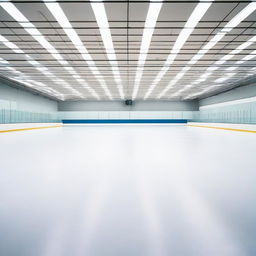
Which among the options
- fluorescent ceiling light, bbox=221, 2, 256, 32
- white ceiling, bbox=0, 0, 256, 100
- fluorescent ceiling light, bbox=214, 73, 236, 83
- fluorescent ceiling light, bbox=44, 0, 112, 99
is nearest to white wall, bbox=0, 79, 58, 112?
white ceiling, bbox=0, 0, 256, 100

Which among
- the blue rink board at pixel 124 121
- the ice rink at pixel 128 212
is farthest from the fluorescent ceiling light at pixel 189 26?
the blue rink board at pixel 124 121

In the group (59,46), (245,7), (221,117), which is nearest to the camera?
(245,7)

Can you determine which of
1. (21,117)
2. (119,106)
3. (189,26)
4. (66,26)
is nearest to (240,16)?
(189,26)

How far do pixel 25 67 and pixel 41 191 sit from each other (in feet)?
54.7

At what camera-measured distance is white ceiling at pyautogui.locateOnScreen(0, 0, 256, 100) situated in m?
8.27

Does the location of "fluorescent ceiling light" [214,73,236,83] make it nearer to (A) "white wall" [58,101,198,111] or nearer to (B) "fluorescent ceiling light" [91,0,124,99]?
(B) "fluorescent ceiling light" [91,0,124,99]

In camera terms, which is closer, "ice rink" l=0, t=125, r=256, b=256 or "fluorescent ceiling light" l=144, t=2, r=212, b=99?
"ice rink" l=0, t=125, r=256, b=256

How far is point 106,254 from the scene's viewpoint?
5.62ft

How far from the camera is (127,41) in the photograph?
11.5 meters

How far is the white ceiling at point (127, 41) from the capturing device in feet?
27.1

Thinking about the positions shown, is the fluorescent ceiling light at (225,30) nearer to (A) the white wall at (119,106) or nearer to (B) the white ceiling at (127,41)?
(B) the white ceiling at (127,41)

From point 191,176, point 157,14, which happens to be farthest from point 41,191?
point 157,14

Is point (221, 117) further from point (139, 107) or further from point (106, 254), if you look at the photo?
point (106, 254)

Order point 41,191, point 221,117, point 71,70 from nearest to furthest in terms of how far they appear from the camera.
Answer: point 41,191 → point 71,70 → point 221,117
